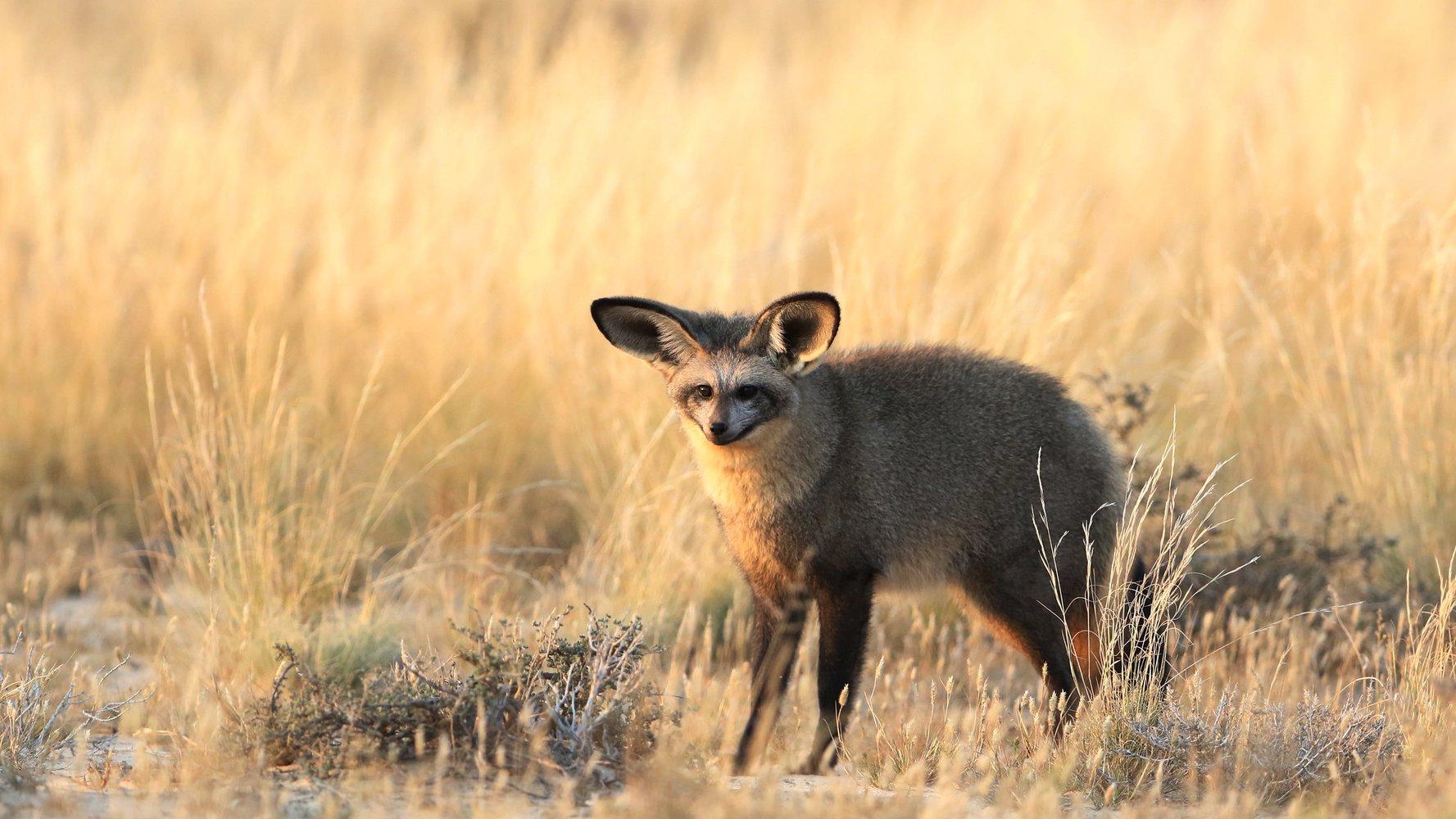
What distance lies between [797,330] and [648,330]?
0.54 m

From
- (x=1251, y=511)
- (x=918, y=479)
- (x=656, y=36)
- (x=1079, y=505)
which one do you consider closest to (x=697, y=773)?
(x=918, y=479)

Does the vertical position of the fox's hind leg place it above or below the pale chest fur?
below

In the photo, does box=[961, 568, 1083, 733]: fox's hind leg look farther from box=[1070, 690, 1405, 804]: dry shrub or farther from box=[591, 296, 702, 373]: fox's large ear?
box=[591, 296, 702, 373]: fox's large ear

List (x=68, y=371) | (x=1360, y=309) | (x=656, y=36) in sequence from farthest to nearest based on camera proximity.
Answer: (x=656, y=36) < (x=68, y=371) < (x=1360, y=309)

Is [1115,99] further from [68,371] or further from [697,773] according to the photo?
[697,773]

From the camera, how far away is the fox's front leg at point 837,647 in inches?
200

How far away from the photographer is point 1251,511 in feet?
25.1

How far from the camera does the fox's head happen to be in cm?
494

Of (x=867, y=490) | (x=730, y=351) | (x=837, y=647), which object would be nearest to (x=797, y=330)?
(x=730, y=351)

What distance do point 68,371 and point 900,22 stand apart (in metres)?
9.42

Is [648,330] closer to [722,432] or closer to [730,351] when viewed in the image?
[730,351]

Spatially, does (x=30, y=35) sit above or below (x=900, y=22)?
below

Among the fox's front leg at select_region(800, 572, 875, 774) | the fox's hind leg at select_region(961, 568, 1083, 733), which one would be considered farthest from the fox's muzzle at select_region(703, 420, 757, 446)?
the fox's hind leg at select_region(961, 568, 1083, 733)

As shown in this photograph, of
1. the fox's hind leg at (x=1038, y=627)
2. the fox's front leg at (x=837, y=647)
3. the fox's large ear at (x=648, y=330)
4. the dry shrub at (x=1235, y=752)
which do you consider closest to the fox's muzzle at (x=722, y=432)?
the fox's large ear at (x=648, y=330)
